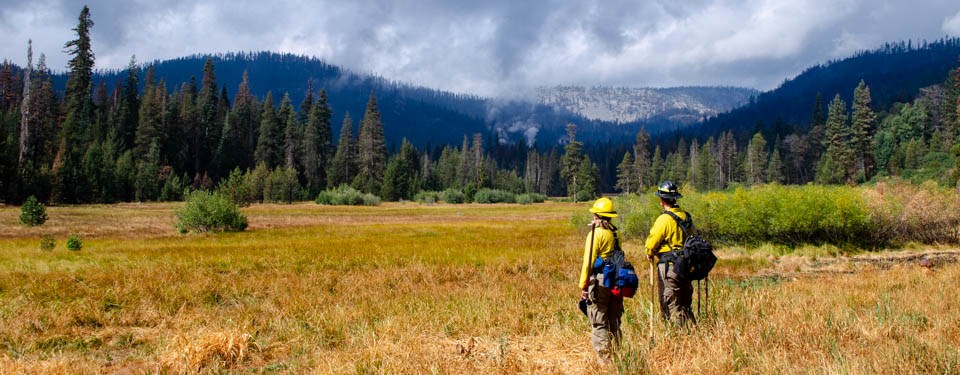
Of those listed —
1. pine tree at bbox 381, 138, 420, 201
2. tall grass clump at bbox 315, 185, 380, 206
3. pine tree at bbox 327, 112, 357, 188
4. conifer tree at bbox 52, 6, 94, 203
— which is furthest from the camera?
pine tree at bbox 327, 112, 357, 188

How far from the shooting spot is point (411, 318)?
9.16m

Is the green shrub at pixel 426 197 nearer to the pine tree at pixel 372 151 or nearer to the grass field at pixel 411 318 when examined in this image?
the pine tree at pixel 372 151

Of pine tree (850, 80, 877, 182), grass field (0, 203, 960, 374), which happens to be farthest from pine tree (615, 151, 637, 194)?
grass field (0, 203, 960, 374)

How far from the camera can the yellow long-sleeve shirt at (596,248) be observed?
603 cm

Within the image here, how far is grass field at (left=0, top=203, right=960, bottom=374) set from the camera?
20.6 feet

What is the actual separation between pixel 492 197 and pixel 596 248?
264 ft

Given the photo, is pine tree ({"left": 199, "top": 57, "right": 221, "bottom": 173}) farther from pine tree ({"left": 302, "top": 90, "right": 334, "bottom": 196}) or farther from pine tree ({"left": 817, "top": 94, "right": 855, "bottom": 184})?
pine tree ({"left": 817, "top": 94, "right": 855, "bottom": 184})

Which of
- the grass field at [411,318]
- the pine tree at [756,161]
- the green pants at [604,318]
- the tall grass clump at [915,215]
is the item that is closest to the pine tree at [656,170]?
the pine tree at [756,161]

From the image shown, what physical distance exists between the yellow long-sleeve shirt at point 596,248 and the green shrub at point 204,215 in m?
28.0

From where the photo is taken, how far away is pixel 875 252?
23109mm

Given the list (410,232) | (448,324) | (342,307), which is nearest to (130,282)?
(342,307)

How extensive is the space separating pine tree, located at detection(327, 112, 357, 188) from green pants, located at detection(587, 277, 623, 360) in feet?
277

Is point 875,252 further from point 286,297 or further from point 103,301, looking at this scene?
point 103,301

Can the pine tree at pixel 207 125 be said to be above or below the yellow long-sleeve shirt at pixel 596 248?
above
